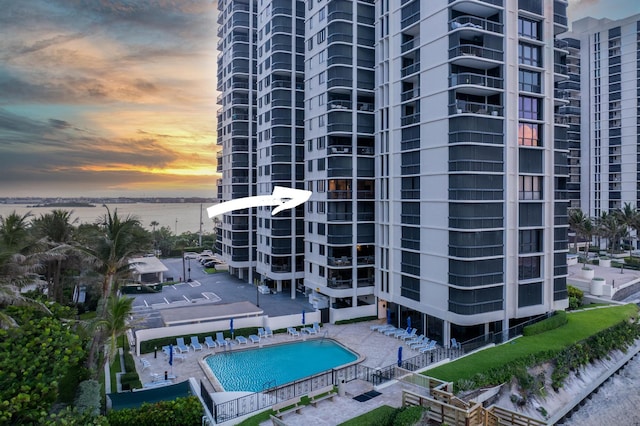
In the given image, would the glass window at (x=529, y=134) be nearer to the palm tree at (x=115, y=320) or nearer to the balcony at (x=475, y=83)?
the balcony at (x=475, y=83)

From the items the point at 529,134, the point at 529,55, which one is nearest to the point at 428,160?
the point at 529,134

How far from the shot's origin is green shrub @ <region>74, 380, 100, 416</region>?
18.1m

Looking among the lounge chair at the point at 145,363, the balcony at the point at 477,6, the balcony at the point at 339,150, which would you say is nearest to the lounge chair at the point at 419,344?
the balcony at the point at 339,150

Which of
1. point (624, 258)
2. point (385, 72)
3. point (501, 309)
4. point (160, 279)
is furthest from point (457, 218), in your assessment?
point (624, 258)

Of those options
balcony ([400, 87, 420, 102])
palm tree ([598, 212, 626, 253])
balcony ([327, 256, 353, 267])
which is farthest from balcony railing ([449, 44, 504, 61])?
palm tree ([598, 212, 626, 253])

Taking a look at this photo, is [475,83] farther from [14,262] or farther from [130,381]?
[14,262]

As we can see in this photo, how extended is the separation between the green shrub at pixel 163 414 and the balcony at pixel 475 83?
24797 millimetres

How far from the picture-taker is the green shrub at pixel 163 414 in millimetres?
18859

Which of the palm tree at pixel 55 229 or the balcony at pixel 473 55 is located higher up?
the balcony at pixel 473 55

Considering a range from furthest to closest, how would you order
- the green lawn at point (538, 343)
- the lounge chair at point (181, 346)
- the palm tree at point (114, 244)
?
the lounge chair at point (181, 346) → the palm tree at point (114, 244) → the green lawn at point (538, 343)

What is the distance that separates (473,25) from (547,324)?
21428 mm

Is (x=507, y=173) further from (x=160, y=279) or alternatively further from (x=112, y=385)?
(x=160, y=279)

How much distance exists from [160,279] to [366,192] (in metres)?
28.5

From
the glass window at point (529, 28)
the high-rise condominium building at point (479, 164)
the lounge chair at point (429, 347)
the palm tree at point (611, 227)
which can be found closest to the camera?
the high-rise condominium building at point (479, 164)
